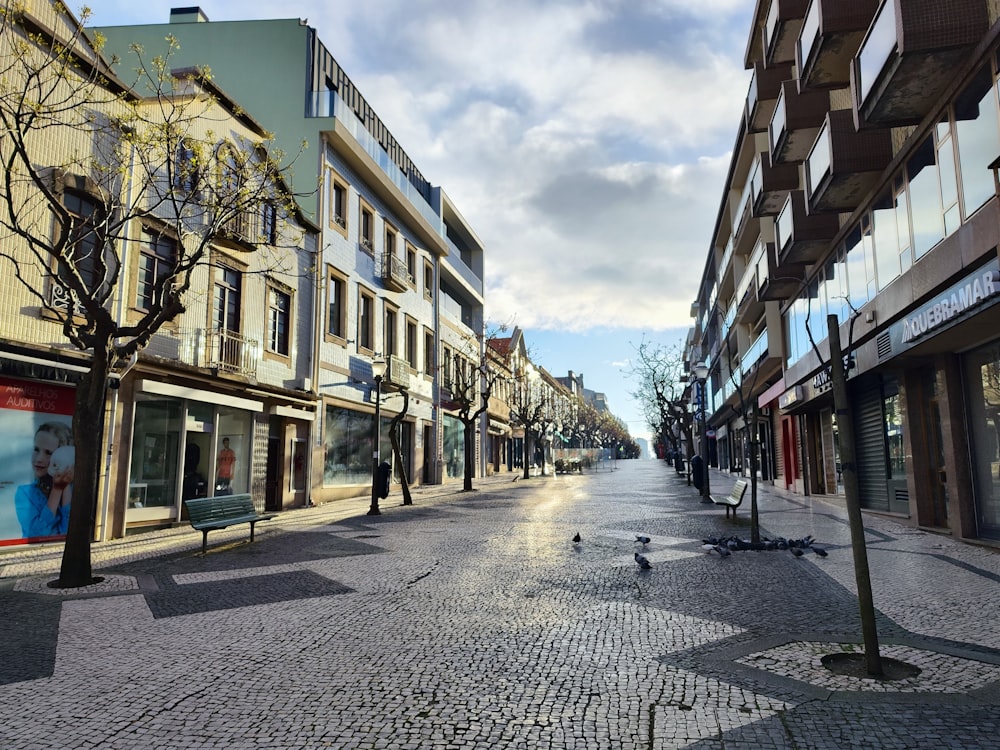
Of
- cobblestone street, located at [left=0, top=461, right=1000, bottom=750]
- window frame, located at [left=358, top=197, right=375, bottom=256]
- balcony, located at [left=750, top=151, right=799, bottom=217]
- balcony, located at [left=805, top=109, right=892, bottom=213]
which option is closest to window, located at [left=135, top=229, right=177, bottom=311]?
cobblestone street, located at [left=0, top=461, right=1000, bottom=750]

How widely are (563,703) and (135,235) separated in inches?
519

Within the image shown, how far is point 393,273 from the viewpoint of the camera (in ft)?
90.3

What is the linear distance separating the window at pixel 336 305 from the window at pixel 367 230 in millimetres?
2413

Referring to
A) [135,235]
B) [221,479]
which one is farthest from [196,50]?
[221,479]

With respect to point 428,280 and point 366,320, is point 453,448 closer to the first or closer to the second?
point 428,280

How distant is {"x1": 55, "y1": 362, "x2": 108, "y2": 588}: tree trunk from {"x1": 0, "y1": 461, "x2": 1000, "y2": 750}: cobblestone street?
0.33m

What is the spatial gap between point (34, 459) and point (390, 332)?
17658 millimetres

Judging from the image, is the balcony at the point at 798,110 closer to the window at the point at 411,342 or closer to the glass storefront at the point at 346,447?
the glass storefront at the point at 346,447

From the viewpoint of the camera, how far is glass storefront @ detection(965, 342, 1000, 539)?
1068 cm

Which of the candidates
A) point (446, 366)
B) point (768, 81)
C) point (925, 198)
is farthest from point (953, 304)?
point (446, 366)

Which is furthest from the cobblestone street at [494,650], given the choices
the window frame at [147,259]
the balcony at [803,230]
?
the balcony at [803,230]

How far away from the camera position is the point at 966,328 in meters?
9.94

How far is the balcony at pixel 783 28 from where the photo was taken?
17234mm

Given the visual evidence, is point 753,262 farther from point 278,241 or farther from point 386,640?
point 386,640
